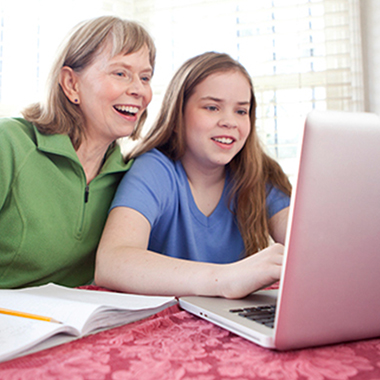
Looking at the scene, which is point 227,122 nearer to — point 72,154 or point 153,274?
point 72,154

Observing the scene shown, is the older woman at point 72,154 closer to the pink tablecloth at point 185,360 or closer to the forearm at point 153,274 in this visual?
the forearm at point 153,274

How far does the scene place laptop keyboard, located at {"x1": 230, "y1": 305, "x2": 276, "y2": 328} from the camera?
1.69ft

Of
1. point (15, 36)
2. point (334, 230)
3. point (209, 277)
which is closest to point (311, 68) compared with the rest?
point (15, 36)

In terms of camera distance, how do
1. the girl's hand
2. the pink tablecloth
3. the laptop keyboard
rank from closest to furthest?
the pink tablecloth, the laptop keyboard, the girl's hand

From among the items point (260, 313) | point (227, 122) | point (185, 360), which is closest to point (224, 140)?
point (227, 122)

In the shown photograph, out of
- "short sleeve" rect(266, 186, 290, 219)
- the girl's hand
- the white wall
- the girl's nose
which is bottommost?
the girl's hand

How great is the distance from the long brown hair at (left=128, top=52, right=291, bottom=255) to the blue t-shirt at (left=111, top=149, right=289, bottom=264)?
0.14 ft

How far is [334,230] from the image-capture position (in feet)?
1.41

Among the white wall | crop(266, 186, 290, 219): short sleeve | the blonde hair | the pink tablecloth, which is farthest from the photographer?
the white wall

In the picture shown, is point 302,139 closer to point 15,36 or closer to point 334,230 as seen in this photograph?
point 334,230

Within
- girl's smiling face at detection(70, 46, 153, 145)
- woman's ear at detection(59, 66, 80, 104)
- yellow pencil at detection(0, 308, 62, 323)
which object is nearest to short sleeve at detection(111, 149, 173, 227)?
girl's smiling face at detection(70, 46, 153, 145)

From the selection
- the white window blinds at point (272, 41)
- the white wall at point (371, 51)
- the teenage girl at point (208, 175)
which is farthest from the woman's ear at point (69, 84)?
the white wall at point (371, 51)

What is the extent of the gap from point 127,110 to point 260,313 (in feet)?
2.72

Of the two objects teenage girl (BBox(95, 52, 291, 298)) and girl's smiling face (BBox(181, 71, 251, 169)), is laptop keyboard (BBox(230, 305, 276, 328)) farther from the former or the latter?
girl's smiling face (BBox(181, 71, 251, 169))
